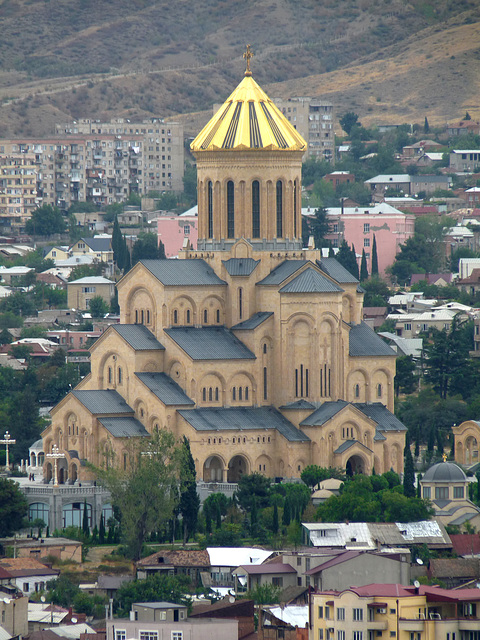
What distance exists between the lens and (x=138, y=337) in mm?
111875

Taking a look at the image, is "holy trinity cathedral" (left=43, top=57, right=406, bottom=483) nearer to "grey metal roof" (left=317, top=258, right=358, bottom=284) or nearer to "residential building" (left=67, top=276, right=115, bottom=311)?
"grey metal roof" (left=317, top=258, right=358, bottom=284)

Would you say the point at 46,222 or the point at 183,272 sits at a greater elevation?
the point at 46,222

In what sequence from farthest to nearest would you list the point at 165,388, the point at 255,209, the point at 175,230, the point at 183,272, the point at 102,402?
the point at 175,230 → the point at 255,209 → the point at 183,272 → the point at 102,402 → the point at 165,388

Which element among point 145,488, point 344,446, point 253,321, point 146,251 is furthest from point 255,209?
point 146,251

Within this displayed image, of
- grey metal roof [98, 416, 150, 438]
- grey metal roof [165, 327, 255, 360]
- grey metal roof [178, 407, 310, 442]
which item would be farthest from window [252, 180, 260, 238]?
grey metal roof [98, 416, 150, 438]

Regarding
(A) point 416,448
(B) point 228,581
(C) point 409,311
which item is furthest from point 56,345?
(B) point 228,581

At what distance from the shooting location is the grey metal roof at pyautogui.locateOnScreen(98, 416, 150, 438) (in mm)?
108425

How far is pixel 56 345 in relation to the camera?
149 meters

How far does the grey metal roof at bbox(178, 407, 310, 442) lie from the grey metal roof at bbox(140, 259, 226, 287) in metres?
6.23

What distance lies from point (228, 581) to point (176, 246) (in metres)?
84.8

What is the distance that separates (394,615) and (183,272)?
36167 millimetres

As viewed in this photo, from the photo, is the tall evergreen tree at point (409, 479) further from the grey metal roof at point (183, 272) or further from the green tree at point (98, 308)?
the green tree at point (98, 308)

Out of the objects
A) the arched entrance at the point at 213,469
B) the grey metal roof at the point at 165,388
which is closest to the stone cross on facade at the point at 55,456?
the grey metal roof at the point at 165,388

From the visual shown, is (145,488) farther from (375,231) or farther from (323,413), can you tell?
(375,231)
